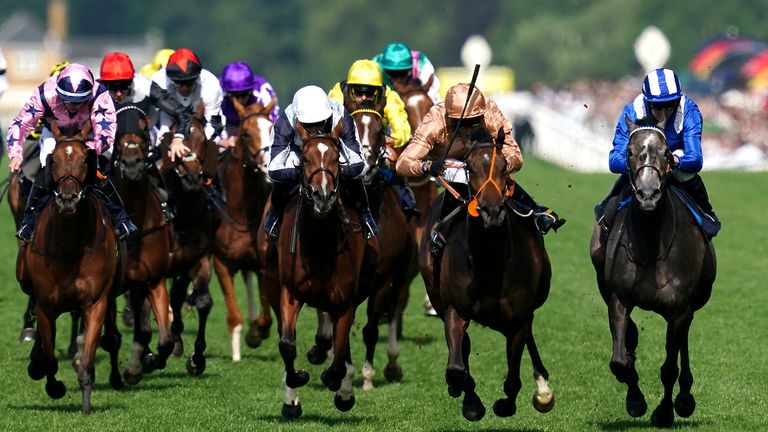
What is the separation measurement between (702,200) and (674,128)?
0.62 meters

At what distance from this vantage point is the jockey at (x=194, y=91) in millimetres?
16281

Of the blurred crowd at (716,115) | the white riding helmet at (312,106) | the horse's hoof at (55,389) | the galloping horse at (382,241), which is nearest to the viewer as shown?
the white riding helmet at (312,106)

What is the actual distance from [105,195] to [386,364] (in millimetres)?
3528

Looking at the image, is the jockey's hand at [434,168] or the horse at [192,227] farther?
the horse at [192,227]

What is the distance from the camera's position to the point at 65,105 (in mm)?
13719

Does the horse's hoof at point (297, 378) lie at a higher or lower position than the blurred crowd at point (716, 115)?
lower

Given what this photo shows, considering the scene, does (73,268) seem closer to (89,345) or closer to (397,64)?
(89,345)

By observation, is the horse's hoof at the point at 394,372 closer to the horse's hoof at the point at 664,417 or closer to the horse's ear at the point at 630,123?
the horse's hoof at the point at 664,417

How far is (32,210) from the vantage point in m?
13.6

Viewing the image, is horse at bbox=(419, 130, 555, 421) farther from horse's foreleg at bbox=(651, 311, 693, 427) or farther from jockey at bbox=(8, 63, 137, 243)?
jockey at bbox=(8, 63, 137, 243)

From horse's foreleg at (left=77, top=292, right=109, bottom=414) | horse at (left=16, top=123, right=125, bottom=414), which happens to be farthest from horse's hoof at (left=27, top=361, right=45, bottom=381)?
horse's foreleg at (left=77, top=292, right=109, bottom=414)

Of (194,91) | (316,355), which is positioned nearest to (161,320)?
(316,355)

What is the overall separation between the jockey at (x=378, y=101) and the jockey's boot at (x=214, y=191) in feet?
4.94

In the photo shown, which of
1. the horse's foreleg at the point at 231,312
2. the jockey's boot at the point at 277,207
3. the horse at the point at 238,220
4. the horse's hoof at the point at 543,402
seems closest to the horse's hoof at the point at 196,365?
the horse at the point at 238,220
